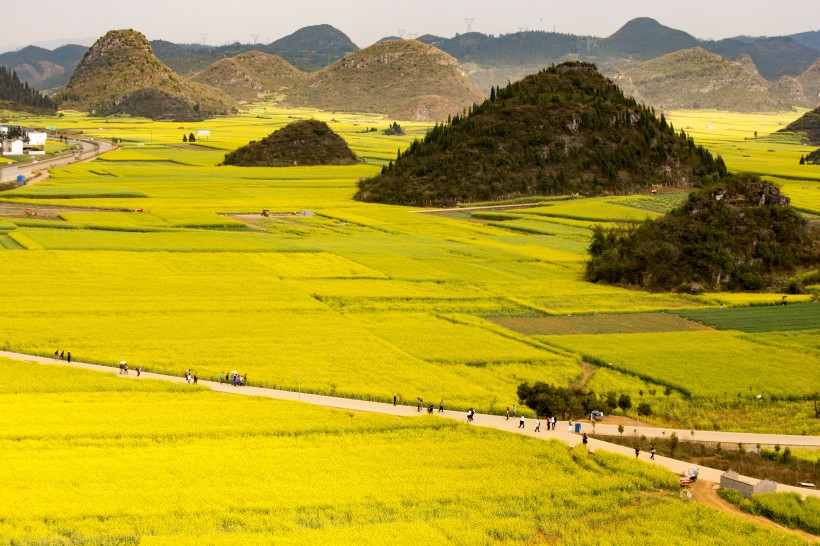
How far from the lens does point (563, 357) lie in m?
51.2

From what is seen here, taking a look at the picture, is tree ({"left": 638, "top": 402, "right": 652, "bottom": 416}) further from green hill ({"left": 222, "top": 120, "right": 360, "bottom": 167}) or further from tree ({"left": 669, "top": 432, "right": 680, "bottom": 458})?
green hill ({"left": 222, "top": 120, "right": 360, "bottom": 167})

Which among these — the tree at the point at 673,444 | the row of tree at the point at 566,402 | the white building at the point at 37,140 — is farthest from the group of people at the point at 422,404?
the white building at the point at 37,140

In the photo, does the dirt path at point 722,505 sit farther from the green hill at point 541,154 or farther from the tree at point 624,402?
the green hill at point 541,154

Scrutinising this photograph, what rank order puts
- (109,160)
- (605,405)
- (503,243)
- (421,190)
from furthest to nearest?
(109,160)
(421,190)
(503,243)
(605,405)

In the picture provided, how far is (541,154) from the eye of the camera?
129875mm

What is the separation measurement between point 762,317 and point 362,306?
23864mm

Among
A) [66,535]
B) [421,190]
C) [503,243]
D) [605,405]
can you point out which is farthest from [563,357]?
[421,190]

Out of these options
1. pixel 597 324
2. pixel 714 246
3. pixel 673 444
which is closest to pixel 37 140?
pixel 714 246

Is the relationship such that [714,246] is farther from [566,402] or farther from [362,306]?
[566,402]

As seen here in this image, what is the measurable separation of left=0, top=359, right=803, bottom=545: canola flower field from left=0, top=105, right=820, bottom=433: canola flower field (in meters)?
4.61

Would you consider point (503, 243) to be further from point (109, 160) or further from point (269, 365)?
point (109, 160)

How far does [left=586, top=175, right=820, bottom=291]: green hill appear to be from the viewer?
73.3m

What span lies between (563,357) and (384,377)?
1024 cm

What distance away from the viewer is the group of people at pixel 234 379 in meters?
44.2
